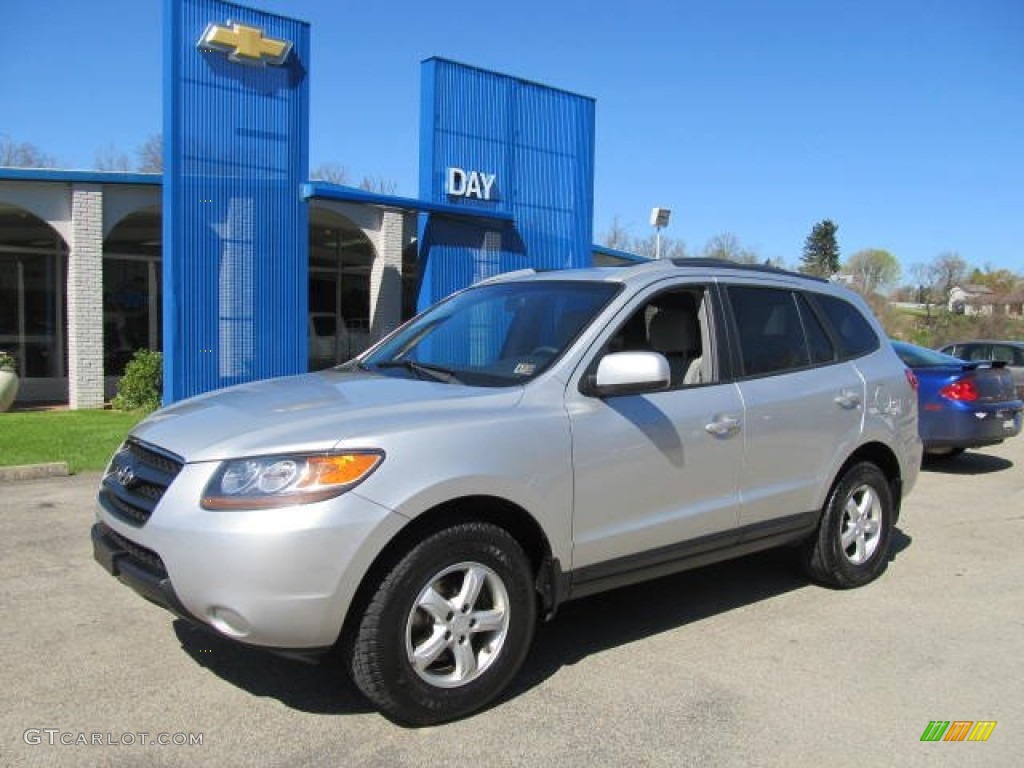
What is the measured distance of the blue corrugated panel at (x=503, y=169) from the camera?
13570 millimetres

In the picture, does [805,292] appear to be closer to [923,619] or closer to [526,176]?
[923,619]

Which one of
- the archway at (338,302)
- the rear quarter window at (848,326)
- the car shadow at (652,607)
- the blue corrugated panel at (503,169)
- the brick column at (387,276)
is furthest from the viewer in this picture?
the archway at (338,302)

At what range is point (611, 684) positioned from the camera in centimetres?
400

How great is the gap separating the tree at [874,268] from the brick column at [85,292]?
71.9 m

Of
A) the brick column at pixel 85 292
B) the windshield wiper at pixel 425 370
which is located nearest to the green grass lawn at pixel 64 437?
the brick column at pixel 85 292

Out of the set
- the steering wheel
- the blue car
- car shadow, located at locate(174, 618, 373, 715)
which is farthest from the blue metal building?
the steering wheel

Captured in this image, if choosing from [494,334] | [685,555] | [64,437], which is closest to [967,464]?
[685,555]

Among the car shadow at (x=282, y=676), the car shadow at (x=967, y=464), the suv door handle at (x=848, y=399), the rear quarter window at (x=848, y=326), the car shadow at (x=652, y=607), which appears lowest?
the car shadow at (x=967, y=464)

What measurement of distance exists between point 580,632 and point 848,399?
6.88 feet

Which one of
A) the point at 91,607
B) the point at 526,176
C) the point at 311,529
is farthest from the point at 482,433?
the point at 526,176

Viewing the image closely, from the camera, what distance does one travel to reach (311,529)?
3.17 m

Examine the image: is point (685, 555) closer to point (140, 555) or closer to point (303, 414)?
point (303, 414)

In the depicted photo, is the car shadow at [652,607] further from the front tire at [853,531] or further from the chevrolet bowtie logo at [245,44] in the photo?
the chevrolet bowtie logo at [245,44]

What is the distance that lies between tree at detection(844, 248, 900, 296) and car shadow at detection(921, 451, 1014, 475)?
225ft
